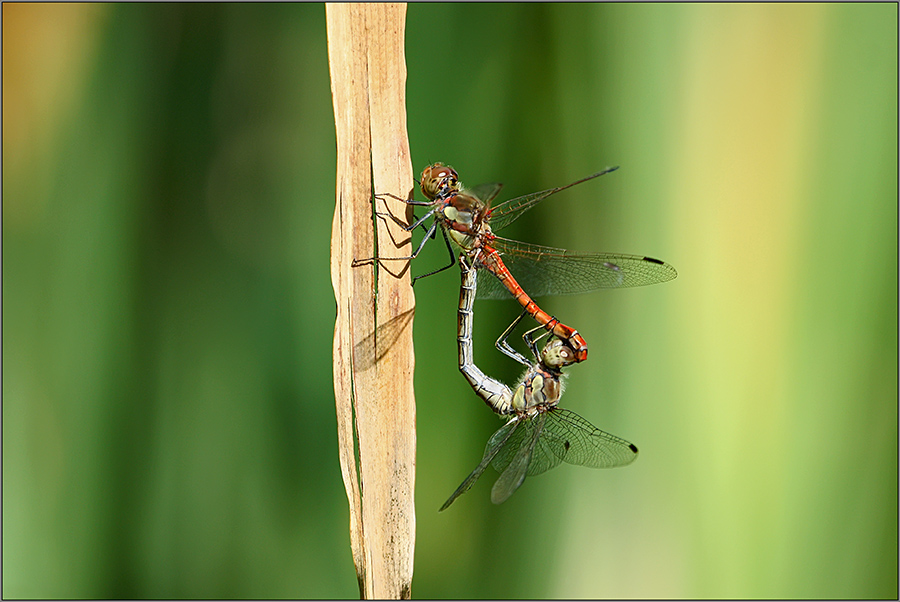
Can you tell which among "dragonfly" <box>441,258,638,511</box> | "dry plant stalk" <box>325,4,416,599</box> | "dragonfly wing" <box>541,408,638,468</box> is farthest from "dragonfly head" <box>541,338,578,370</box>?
"dry plant stalk" <box>325,4,416,599</box>

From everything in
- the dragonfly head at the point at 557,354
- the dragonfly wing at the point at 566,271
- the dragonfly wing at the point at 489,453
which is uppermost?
the dragonfly wing at the point at 566,271

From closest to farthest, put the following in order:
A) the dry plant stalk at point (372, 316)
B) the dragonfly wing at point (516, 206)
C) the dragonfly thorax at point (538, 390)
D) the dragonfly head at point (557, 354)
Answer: the dry plant stalk at point (372, 316) → the dragonfly wing at point (516, 206) → the dragonfly head at point (557, 354) → the dragonfly thorax at point (538, 390)

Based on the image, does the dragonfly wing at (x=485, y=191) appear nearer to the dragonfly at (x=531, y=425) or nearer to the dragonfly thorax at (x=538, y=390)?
the dragonfly at (x=531, y=425)

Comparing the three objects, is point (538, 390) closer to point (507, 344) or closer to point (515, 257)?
point (507, 344)

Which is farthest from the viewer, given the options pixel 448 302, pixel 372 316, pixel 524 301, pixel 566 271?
pixel 524 301

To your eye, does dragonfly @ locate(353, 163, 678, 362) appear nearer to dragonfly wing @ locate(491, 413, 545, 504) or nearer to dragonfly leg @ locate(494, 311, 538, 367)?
dragonfly leg @ locate(494, 311, 538, 367)

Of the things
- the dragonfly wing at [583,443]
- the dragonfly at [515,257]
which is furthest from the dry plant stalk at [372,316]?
the dragonfly wing at [583,443]

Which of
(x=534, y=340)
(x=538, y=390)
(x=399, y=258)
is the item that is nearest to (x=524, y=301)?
(x=534, y=340)

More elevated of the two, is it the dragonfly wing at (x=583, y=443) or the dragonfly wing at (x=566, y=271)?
the dragonfly wing at (x=566, y=271)
